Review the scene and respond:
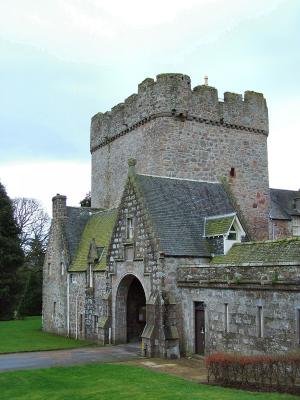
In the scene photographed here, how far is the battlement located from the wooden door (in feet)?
45.7

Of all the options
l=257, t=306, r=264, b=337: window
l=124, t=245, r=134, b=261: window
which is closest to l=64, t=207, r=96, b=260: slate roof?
l=124, t=245, r=134, b=261: window

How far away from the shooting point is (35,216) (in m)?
64.1

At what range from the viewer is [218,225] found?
2448cm

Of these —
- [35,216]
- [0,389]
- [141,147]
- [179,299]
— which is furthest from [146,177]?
[35,216]

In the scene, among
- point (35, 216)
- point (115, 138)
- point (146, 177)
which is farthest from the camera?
point (35, 216)

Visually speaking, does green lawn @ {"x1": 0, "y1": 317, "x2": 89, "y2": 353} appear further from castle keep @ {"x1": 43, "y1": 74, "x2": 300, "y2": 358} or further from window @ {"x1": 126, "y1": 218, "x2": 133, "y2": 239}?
window @ {"x1": 126, "y1": 218, "x2": 133, "y2": 239}

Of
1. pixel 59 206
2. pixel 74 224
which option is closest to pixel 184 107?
pixel 59 206

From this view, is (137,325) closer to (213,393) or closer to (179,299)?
(179,299)

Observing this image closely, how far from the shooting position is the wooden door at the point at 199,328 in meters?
22.1

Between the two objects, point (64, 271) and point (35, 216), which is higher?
point (35, 216)

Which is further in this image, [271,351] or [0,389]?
[271,351]

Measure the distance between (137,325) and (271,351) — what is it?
1099 cm

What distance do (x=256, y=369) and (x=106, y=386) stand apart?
439 cm

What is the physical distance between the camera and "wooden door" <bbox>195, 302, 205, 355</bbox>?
22.1 meters
